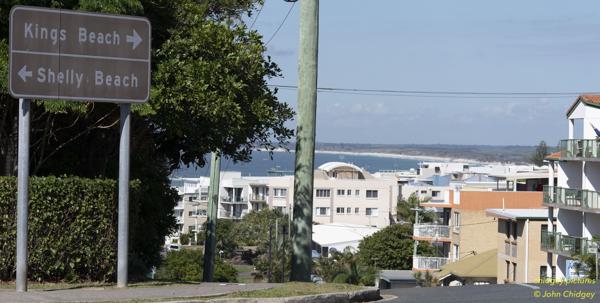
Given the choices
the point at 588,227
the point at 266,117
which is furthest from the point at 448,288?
the point at 588,227

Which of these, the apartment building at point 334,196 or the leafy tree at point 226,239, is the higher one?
the apartment building at point 334,196

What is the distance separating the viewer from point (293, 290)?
46.9ft

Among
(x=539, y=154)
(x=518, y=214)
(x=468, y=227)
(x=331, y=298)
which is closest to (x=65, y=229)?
(x=331, y=298)

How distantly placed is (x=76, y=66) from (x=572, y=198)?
4628 centimetres

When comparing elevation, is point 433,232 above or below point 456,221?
below

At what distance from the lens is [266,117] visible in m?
20.0

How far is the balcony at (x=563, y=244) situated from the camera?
175ft

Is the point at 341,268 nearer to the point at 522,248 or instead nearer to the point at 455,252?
the point at 522,248

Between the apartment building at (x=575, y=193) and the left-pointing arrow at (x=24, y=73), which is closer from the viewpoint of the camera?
the left-pointing arrow at (x=24, y=73)

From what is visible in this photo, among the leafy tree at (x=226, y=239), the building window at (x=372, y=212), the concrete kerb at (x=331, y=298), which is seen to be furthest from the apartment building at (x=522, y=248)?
the building window at (x=372, y=212)

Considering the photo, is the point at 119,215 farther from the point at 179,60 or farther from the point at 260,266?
the point at 260,266

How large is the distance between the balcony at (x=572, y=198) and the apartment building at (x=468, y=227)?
1363 centimetres

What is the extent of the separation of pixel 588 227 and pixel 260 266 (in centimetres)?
2313

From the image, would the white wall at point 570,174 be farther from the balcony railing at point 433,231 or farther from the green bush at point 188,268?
the green bush at point 188,268
